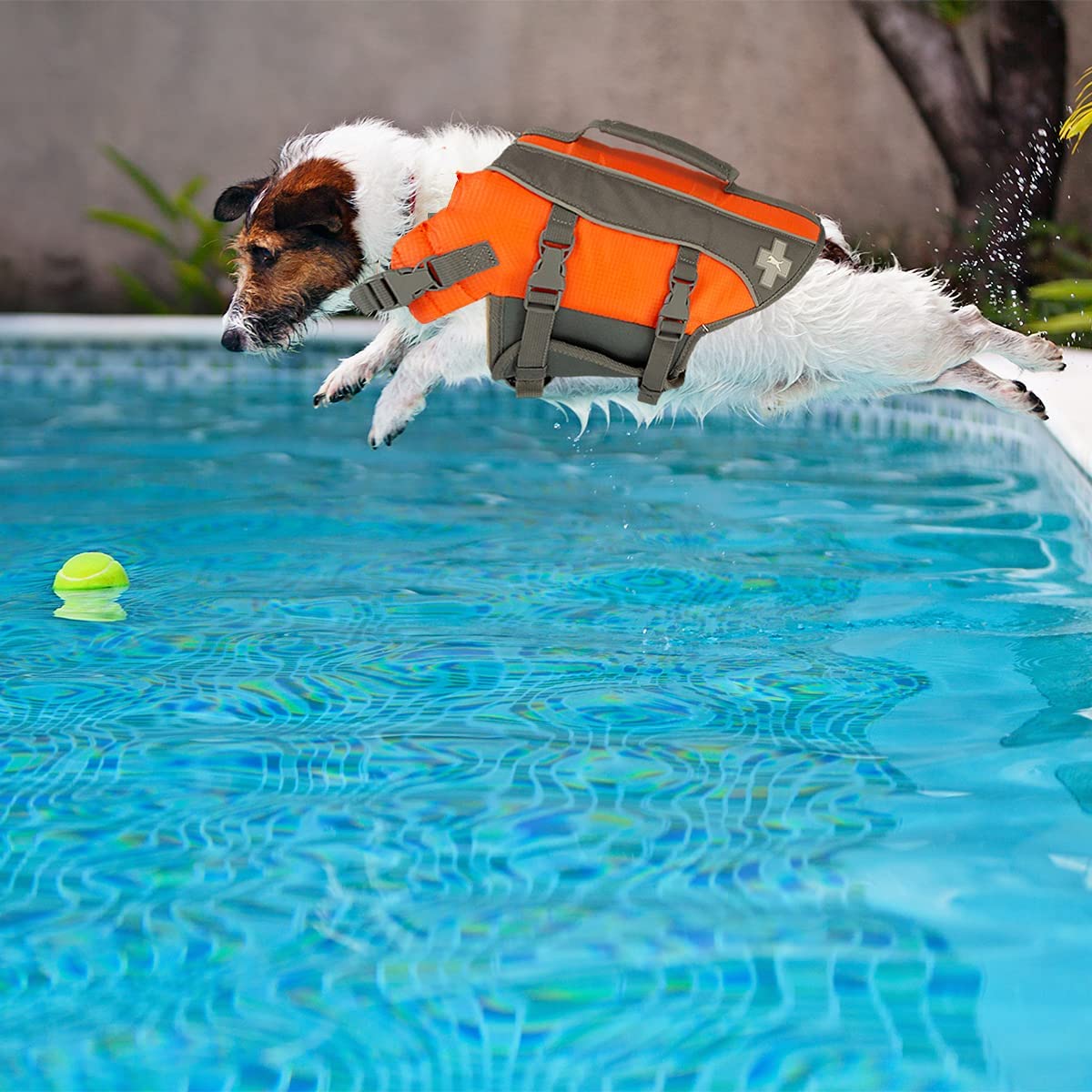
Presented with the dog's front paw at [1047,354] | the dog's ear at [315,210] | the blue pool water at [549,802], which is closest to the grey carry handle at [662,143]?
the dog's ear at [315,210]

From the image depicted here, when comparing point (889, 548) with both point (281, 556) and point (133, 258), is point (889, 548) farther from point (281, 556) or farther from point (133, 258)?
point (133, 258)

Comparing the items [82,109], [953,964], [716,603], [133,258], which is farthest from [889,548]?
[82,109]

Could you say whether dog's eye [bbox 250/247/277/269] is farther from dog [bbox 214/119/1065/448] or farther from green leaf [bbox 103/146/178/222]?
green leaf [bbox 103/146/178/222]

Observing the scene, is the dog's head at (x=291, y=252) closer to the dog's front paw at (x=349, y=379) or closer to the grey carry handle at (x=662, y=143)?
the dog's front paw at (x=349, y=379)

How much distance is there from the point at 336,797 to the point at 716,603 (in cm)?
138

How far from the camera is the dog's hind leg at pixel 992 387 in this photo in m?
2.78

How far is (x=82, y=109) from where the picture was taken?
30.2 ft

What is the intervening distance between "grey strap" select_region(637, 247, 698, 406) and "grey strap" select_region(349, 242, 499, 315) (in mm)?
362

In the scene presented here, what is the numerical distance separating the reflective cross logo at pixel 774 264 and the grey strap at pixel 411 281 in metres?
0.53

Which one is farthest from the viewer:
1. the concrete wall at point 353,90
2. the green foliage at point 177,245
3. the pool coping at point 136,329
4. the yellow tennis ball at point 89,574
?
the concrete wall at point 353,90

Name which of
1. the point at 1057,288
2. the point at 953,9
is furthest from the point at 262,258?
the point at 953,9

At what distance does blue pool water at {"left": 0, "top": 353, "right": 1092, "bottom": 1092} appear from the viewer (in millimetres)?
1568

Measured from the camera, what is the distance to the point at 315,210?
254cm

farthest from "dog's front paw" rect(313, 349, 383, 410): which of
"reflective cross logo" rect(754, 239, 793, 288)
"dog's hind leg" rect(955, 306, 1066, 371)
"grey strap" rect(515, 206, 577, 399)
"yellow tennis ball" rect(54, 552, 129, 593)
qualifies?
"dog's hind leg" rect(955, 306, 1066, 371)
